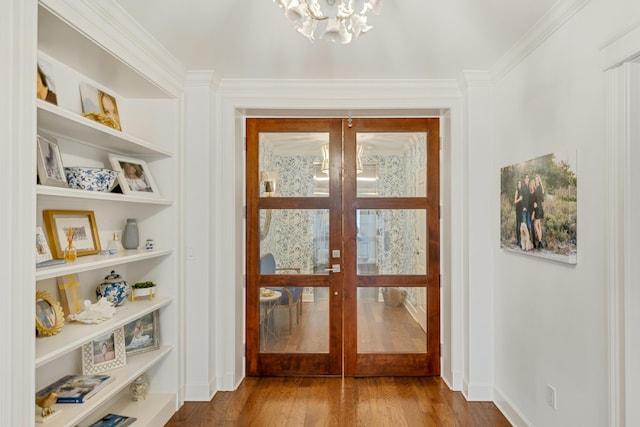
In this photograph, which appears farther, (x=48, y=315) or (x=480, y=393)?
(x=480, y=393)

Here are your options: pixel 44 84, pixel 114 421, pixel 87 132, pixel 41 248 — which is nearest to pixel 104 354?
pixel 114 421

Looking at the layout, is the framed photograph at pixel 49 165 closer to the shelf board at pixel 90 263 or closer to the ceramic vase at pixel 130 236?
the shelf board at pixel 90 263

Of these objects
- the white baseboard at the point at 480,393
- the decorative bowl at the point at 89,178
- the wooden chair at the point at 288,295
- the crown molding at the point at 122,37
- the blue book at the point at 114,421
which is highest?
the crown molding at the point at 122,37

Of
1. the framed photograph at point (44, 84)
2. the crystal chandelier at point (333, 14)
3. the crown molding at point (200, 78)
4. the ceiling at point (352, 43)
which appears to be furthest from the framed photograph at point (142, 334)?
the crystal chandelier at point (333, 14)

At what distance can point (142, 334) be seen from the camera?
8.73 feet

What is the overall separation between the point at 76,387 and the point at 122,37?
76.8 inches

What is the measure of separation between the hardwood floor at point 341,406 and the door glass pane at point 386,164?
162 centimetres

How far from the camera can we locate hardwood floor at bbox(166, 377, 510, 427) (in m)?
2.62

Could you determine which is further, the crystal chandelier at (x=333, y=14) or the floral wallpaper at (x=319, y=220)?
the floral wallpaper at (x=319, y=220)

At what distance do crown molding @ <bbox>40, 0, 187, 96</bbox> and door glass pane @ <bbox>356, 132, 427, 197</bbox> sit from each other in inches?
63.0

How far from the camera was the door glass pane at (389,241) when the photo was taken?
337 centimetres

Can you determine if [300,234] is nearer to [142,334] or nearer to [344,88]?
[344,88]

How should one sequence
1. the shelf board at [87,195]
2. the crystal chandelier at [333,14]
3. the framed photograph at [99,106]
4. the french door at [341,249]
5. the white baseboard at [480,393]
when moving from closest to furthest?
the crystal chandelier at [333,14], the shelf board at [87,195], the framed photograph at [99,106], the white baseboard at [480,393], the french door at [341,249]

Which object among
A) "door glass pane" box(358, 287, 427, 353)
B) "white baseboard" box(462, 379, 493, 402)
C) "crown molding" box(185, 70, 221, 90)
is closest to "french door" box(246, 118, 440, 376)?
"door glass pane" box(358, 287, 427, 353)
